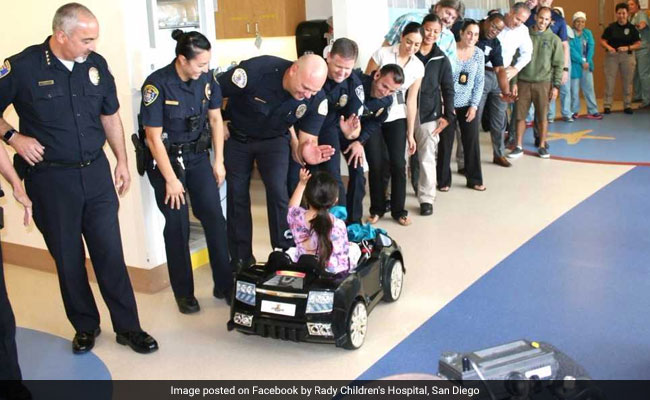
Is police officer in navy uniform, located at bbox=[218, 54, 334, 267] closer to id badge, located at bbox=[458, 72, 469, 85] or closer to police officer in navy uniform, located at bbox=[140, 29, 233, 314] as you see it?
police officer in navy uniform, located at bbox=[140, 29, 233, 314]

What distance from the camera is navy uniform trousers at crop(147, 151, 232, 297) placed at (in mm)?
3867

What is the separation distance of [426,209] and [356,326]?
2535 mm

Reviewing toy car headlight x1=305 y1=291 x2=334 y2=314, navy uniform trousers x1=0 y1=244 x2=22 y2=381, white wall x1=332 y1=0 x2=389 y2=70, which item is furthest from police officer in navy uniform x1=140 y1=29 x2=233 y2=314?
white wall x1=332 y1=0 x2=389 y2=70

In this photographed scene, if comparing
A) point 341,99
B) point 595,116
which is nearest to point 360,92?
point 341,99

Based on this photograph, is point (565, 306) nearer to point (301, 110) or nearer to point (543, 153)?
point (301, 110)

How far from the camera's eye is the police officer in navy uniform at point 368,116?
484cm

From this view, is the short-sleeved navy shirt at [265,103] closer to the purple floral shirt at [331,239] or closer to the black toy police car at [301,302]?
the purple floral shirt at [331,239]

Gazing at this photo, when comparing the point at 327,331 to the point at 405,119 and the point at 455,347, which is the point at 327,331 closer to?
the point at 455,347

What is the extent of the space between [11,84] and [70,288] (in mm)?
1041

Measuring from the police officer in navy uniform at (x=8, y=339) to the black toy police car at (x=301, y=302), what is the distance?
1.00m

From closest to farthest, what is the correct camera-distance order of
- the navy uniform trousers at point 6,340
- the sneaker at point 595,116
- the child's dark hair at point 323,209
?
the navy uniform trousers at point 6,340
the child's dark hair at point 323,209
the sneaker at point 595,116

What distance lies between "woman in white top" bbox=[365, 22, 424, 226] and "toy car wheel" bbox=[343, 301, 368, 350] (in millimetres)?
2095

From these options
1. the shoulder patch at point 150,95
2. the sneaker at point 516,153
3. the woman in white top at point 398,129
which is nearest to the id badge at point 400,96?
the woman in white top at point 398,129

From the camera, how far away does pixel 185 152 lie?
3.83 metres
